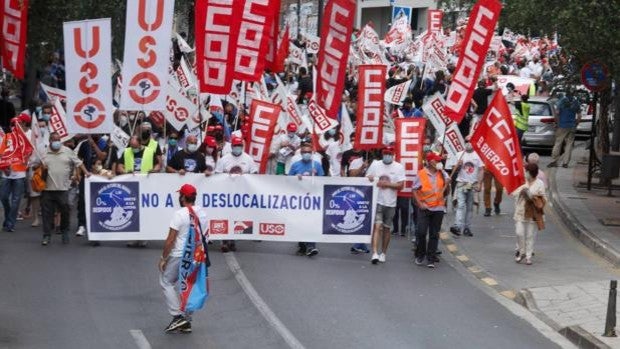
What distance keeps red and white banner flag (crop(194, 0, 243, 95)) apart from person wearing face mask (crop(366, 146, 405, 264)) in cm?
251

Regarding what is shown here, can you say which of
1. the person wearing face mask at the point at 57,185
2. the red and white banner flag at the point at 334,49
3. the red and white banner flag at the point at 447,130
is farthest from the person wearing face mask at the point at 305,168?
the red and white banner flag at the point at 447,130

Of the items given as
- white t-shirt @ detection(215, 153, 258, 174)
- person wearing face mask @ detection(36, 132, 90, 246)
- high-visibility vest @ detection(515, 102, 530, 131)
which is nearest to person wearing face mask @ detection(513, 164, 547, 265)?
white t-shirt @ detection(215, 153, 258, 174)

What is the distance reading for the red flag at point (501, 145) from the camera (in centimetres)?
2014

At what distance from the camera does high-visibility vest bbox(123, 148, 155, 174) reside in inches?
813

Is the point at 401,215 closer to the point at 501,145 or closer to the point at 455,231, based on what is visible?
the point at 455,231

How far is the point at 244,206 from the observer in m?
20.1

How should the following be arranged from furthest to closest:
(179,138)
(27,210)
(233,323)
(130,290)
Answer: (179,138), (27,210), (130,290), (233,323)

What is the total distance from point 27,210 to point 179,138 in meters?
3.09

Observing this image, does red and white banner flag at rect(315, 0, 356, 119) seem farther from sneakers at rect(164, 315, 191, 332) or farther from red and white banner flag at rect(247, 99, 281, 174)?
sneakers at rect(164, 315, 191, 332)

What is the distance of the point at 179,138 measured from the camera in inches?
968

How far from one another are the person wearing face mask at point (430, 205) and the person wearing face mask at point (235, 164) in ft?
8.21

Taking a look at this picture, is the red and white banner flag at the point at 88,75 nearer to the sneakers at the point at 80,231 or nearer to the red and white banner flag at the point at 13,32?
the sneakers at the point at 80,231

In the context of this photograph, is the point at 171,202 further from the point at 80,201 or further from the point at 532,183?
the point at 532,183

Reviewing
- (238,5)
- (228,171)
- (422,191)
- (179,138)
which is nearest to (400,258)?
(422,191)
